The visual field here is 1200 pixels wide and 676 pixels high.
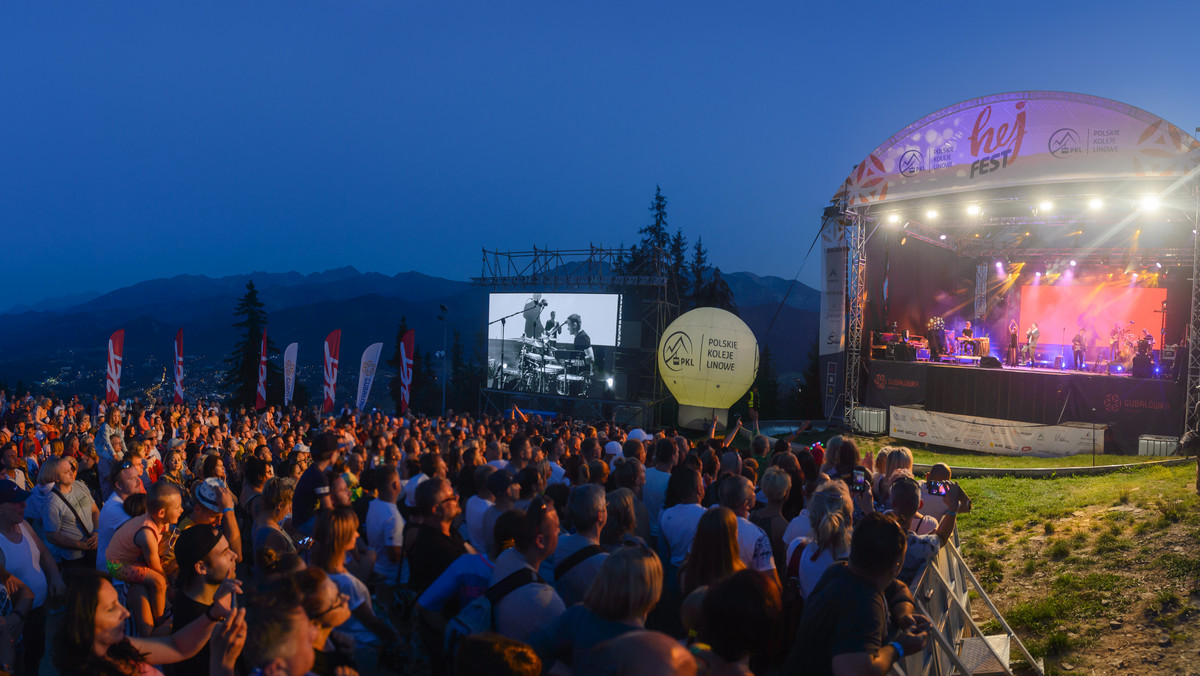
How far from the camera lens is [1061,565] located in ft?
26.0

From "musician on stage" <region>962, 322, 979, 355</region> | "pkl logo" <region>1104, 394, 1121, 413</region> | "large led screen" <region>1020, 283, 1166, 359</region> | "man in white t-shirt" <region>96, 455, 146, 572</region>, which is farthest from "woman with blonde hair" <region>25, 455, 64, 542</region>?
"large led screen" <region>1020, 283, 1166, 359</region>

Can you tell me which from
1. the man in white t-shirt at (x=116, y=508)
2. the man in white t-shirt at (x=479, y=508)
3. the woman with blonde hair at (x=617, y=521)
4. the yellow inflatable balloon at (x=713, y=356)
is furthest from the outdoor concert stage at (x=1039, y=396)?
the man in white t-shirt at (x=116, y=508)

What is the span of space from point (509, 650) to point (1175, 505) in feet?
33.1

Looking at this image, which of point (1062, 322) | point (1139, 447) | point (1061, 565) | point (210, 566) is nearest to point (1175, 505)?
point (1061, 565)

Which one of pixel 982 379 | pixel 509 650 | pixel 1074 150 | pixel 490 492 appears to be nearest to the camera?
pixel 509 650

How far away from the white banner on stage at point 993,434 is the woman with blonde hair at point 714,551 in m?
15.7

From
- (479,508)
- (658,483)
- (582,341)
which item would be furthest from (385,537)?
(582,341)

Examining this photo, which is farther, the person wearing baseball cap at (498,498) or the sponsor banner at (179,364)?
the sponsor banner at (179,364)

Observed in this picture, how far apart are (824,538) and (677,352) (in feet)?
52.9

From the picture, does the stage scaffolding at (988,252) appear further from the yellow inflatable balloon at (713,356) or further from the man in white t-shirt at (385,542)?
the man in white t-shirt at (385,542)

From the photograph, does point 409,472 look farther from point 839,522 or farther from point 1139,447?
point 1139,447

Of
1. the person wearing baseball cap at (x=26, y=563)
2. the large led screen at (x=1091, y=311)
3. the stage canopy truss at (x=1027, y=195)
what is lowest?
the person wearing baseball cap at (x=26, y=563)

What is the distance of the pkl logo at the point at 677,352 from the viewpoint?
19.2 m

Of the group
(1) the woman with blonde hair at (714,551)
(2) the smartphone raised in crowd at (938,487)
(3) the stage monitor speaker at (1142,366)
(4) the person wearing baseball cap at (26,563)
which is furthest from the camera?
(3) the stage monitor speaker at (1142,366)
